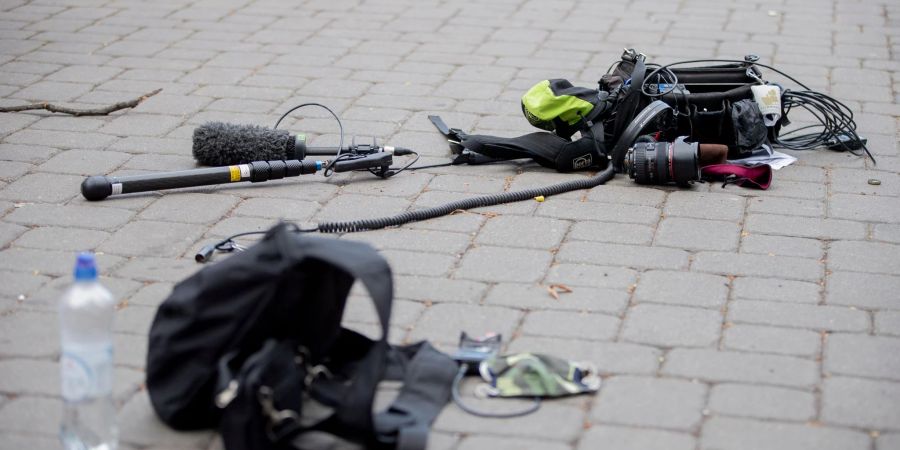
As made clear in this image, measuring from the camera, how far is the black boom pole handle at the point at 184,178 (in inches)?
186

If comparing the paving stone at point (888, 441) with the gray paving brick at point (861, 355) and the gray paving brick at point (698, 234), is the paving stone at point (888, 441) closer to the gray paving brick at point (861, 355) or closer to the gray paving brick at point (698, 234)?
the gray paving brick at point (861, 355)

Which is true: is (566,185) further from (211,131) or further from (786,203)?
(211,131)

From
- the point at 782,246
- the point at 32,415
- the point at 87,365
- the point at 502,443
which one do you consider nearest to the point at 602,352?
the point at 502,443

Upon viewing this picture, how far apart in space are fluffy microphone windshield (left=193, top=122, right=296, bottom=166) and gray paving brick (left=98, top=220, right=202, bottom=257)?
1.84ft

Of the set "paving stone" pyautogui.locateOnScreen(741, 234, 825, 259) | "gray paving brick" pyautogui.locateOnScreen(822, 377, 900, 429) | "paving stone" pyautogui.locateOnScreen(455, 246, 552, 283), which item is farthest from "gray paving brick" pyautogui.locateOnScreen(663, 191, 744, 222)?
"gray paving brick" pyautogui.locateOnScreen(822, 377, 900, 429)

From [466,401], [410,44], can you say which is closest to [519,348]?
[466,401]

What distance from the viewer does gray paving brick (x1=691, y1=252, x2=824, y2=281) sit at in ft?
13.6

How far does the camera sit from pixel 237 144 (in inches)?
196

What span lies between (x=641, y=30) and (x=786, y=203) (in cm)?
294

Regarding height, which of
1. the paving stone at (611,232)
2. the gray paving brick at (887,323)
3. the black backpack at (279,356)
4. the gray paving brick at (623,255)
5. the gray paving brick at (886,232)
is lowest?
the gray paving brick at (886,232)

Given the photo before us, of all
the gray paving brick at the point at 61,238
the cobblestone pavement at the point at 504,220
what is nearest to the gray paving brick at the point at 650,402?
the cobblestone pavement at the point at 504,220

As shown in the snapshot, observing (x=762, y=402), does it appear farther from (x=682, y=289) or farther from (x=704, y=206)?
(x=704, y=206)

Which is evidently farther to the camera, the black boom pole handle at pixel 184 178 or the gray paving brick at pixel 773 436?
the black boom pole handle at pixel 184 178

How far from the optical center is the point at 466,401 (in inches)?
128
